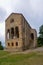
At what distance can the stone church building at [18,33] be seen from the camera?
61.0 m

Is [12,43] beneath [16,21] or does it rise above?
beneath

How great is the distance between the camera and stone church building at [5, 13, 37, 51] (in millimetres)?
61031

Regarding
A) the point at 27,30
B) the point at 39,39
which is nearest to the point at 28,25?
the point at 27,30

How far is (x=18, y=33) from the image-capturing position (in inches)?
2448

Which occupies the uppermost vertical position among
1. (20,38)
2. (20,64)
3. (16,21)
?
(16,21)

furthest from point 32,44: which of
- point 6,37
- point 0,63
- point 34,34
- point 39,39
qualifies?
point 0,63

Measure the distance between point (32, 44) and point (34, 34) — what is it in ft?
9.99

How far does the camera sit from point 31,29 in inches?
2584

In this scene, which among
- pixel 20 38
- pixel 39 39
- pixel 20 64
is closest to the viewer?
pixel 20 64

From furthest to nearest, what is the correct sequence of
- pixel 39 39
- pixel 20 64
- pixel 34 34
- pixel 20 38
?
1. pixel 39 39
2. pixel 34 34
3. pixel 20 38
4. pixel 20 64

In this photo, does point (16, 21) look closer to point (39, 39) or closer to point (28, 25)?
point (28, 25)

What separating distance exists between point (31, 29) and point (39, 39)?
1150 centimetres

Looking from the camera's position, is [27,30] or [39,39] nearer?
[27,30]

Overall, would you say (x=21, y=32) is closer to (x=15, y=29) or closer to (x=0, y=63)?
(x=15, y=29)
